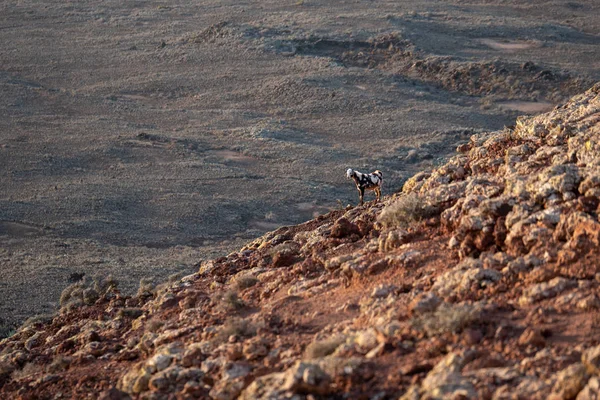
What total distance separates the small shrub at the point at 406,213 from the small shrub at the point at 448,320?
8.80 feet

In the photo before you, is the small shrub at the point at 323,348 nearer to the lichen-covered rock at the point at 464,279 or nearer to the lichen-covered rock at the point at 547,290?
the lichen-covered rock at the point at 464,279

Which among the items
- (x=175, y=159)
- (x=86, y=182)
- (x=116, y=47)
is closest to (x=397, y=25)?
(x=116, y=47)

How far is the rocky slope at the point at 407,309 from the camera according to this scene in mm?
7094

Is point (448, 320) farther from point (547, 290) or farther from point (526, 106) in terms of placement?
point (526, 106)

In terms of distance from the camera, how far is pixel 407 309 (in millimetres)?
8164

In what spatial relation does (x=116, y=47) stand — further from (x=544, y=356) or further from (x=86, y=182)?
(x=544, y=356)

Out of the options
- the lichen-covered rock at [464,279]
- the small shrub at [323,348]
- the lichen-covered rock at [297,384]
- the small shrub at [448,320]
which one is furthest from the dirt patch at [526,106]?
the lichen-covered rock at [297,384]

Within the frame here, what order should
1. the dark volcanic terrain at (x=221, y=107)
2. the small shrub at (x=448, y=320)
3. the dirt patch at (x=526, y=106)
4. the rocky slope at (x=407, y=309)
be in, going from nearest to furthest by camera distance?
the rocky slope at (x=407, y=309)
the small shrub at (x=448, y=320)
the dark volcanic terrain at (x=221, y=107)
the dirt patch at (x=526, y=106)

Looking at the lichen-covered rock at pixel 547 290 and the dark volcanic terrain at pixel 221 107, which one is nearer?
the lichen-covered rock at pixel 547 290

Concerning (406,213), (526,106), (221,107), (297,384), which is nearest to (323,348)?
(297,384)

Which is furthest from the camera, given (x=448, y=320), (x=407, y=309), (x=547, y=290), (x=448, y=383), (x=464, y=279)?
(x=464, y=279)

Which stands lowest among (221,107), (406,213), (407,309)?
(221,107)

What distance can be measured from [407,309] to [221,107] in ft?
140

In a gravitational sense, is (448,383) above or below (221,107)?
above
